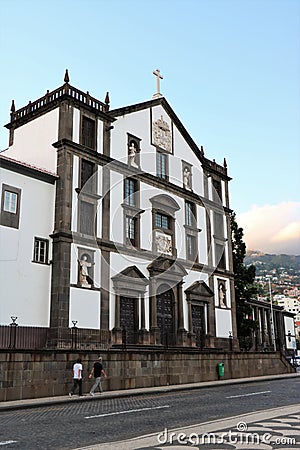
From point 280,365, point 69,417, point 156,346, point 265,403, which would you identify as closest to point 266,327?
point 280,365

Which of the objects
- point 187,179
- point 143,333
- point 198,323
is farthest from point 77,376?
point 187,179

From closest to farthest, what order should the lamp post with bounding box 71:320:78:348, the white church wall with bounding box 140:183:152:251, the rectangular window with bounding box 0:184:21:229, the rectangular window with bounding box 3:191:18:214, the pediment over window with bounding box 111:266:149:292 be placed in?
the rectangular window with bounding box 0:184:21:229
the lamp post with bounding box 71:320:78:348
the rectangular window with bounding box 3:191:18:214
the pediment over window with bounding box 111:266:149:292
the white church wall with bounding box 140:183:152:251

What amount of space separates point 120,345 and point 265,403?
12724 millimetres

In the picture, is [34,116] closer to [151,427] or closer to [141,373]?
[141,373]

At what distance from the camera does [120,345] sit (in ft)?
92.8

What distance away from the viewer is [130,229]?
3191cm

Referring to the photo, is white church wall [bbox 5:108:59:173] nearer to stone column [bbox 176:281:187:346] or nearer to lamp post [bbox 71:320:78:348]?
lamp post [bbox 71:320:78:348]

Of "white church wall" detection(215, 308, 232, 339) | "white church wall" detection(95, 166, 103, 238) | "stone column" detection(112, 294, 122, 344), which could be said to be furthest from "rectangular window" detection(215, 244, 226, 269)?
"white church wall" detection(95, 166, 103, 238)

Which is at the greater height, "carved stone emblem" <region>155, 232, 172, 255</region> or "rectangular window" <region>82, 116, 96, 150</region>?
"rectangular window" <region>82, 116, 96, 150</region>

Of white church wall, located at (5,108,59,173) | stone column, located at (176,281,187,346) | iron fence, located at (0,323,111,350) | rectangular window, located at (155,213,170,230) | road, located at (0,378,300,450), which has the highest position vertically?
white church wall, located at (5,108,59,173)

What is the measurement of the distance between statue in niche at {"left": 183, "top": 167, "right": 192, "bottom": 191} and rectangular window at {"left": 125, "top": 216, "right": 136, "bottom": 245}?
23.3ft

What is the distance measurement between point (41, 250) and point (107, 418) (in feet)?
49.3

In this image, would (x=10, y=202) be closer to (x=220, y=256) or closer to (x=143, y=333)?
(x=143, y=333)

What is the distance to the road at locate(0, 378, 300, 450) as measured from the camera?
401 inches
